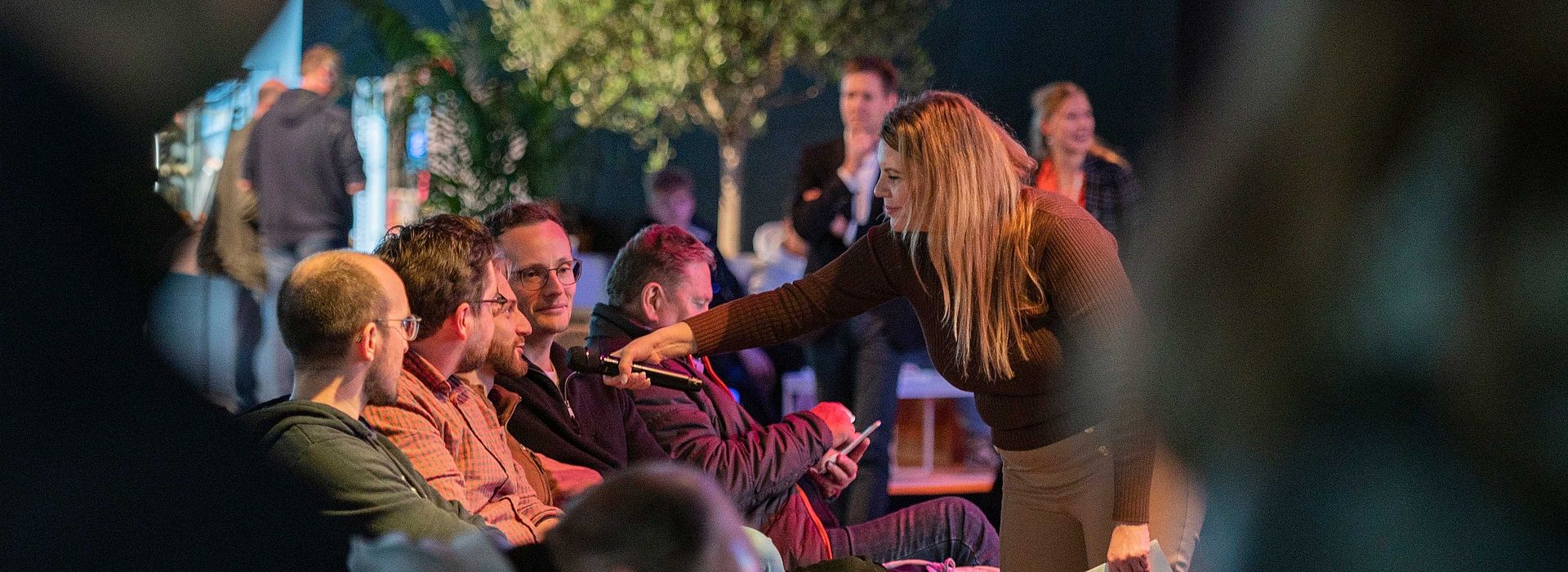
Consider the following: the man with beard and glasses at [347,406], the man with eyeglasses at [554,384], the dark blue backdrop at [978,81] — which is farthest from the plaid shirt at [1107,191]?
the dark blue backdrop at [978,81]

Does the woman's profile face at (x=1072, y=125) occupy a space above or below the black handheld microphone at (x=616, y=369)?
above

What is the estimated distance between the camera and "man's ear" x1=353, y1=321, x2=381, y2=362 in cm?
193

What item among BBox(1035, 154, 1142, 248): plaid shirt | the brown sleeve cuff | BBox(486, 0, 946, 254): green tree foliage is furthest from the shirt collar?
BBox(486, 0, 946, 254): green tree foliage

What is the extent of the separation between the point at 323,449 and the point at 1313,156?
54.5 inches

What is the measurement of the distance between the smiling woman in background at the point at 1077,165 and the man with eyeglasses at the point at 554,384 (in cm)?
166

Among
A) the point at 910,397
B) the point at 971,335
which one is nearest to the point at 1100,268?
the point at 971,335

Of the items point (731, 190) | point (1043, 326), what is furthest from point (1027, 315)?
point (731, 190)

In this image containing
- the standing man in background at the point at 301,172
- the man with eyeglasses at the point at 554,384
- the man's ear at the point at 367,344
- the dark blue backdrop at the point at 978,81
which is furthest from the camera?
the dark blue backdrop at the point at 978,81

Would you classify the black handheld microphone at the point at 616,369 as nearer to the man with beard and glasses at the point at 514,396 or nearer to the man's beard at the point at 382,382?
the man with beard and glasses at the point at 514,396

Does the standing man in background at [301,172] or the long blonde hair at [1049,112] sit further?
the standing man in background at [301,172]

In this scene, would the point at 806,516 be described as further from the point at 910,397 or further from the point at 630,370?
the point at 910,397

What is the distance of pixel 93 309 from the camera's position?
53.8 inches

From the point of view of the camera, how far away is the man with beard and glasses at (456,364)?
2145 mm

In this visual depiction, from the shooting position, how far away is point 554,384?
2.55 m
